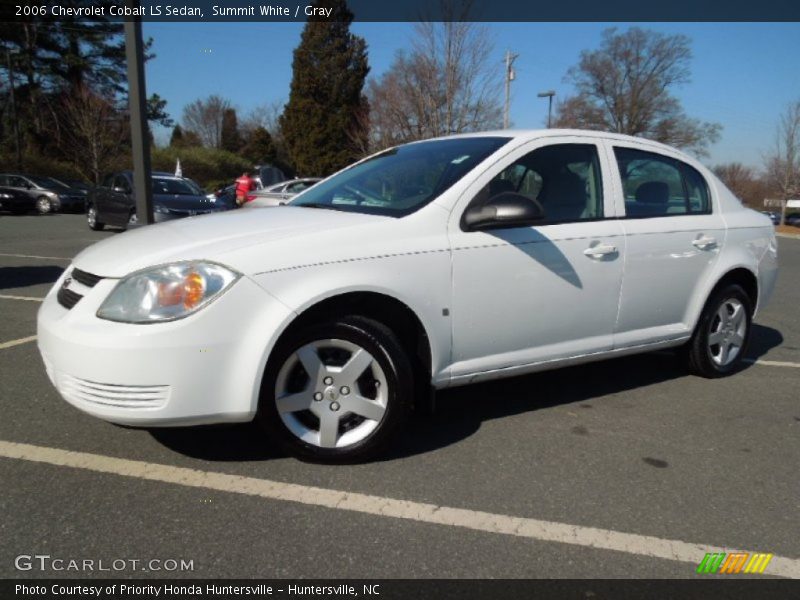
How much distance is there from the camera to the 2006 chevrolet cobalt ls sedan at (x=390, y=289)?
101 inches

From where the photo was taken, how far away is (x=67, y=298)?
2885mm

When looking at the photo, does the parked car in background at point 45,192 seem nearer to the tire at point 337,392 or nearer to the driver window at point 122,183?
the driver window at point 122,183

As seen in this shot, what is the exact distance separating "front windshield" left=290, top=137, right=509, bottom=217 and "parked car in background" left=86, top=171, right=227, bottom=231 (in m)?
8.52

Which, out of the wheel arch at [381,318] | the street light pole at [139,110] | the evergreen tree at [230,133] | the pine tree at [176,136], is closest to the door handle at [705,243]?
the wheel arch at [381,318]

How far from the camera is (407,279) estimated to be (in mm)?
2928

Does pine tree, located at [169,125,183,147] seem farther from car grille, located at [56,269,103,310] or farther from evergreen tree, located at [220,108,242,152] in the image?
car grille, located at [56,269,103,310]

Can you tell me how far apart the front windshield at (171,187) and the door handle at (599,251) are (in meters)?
11.0

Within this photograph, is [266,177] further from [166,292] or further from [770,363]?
[166,292]

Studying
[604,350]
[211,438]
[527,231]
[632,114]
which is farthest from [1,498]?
[632,114]

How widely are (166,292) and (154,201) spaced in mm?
10419

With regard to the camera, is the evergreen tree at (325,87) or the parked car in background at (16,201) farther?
the evergreen tree at (325,87)

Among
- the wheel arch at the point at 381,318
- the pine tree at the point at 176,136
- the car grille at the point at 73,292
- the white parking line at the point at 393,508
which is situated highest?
the pine tree at the point at 176,136

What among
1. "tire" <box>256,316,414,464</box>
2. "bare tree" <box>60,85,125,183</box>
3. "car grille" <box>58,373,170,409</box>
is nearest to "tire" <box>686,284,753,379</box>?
"tire" <box>256,316,414,464</box>
